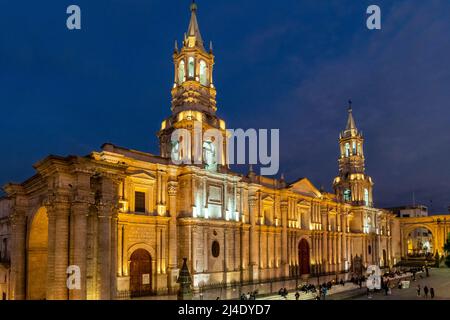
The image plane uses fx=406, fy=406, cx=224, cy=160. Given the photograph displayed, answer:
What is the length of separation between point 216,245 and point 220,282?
328cm

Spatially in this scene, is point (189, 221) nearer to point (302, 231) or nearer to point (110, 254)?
point (110, 254)

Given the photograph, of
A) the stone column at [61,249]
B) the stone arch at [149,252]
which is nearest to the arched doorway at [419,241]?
the stone arch at [149,252]

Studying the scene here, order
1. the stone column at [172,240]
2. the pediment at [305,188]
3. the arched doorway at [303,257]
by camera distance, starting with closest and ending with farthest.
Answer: the stone column at [172,240] < the arched doorway at [303,257] < the pediment at [305,188]

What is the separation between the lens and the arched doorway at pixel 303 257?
162 ft

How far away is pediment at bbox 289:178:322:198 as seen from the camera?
164ft

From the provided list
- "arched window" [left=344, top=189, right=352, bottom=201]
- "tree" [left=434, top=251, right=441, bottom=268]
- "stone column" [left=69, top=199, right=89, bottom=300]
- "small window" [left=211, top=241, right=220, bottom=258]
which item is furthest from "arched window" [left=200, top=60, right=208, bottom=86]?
"tree" [left=434, top=251, right=441, bottom=268]

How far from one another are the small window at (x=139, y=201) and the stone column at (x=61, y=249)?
30.3 ft

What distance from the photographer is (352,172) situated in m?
64.0

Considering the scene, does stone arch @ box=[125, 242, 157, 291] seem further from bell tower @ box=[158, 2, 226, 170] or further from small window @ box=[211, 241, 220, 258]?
bell tower @ box=[158, 2, 226, 170]

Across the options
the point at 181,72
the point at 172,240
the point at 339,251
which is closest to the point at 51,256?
the point at 172,240

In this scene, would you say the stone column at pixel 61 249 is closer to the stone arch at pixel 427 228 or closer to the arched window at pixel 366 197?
the arched window at pixel 366 197

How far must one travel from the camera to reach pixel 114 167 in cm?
2477

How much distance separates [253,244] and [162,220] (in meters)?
11.6
